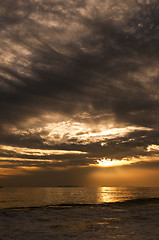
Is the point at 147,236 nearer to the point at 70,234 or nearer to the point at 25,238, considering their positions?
the point at 70,234

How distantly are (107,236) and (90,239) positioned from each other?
1.43 meters

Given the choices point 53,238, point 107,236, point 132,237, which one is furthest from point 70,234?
point 132,237

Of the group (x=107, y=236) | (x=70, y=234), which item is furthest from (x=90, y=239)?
(x=70, y=234)

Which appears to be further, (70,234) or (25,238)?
(70,234)

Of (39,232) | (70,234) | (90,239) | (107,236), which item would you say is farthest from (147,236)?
(39,232)

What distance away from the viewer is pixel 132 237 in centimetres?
1513

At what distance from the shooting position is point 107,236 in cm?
1559

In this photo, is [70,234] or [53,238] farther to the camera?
[70,234]

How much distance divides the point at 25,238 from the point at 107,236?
6145mm

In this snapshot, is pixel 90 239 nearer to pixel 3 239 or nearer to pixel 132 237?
pixel 132 237

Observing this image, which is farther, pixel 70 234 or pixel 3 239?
pixel 70 234

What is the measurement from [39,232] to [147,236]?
8888 millimetres

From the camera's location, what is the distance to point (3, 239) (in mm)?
15242

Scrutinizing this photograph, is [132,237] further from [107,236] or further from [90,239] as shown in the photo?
[90,239]
